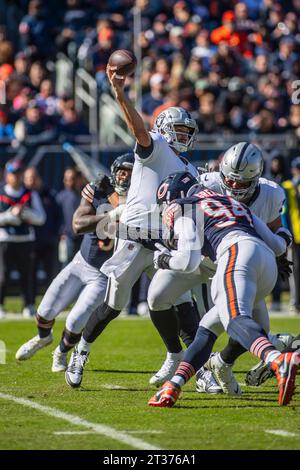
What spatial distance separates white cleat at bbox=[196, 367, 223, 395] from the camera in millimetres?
6535

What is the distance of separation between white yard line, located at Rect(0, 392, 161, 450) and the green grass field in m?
0.03

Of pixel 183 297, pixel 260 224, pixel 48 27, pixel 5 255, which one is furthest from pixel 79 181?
pixel 260 224

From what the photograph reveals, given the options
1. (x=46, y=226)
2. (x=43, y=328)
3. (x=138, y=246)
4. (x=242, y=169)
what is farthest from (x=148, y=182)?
(x=46, y=226)

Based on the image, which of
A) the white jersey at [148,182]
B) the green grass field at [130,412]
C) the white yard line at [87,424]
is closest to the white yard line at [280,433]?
the green grass field at [130,412]

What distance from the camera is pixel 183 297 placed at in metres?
7.01

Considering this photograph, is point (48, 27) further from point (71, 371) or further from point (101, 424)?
point (101, 424)

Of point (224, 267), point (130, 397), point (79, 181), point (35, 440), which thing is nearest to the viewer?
point (35, 440)

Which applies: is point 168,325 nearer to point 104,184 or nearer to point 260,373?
point 260,373

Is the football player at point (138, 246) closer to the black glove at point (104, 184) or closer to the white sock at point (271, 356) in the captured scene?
the black glove at point (104, 184)

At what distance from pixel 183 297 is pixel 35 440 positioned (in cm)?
231

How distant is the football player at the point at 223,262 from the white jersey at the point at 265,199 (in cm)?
45

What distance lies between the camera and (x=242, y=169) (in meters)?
6.22

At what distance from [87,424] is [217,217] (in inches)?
56.7

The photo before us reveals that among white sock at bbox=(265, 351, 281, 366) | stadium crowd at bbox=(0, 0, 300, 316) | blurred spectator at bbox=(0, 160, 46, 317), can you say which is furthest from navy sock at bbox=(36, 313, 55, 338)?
stadium crowd at bbox=(0, 0, 300, 316)
